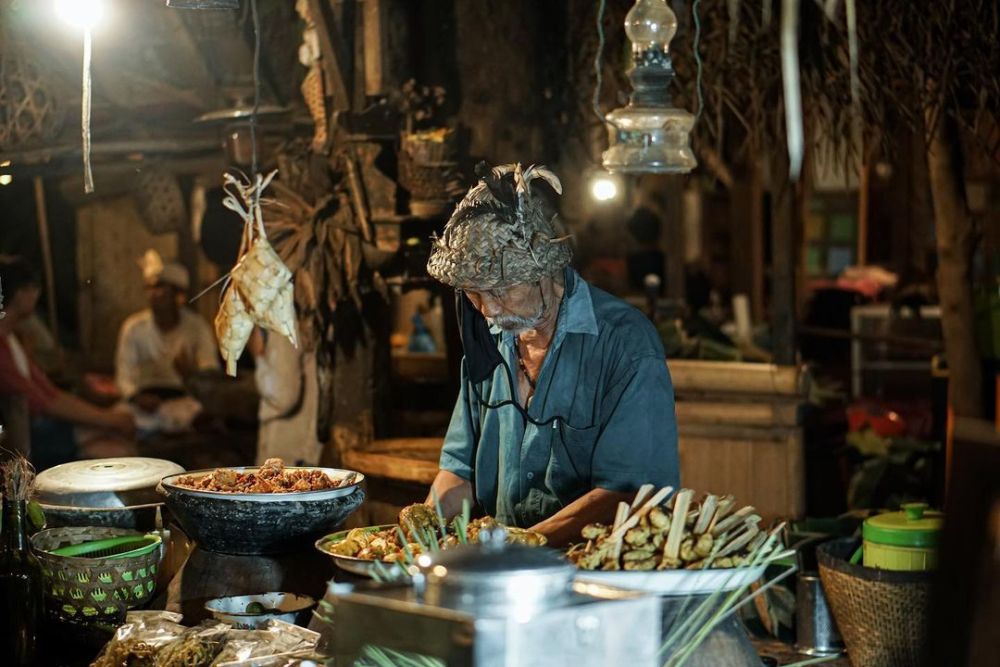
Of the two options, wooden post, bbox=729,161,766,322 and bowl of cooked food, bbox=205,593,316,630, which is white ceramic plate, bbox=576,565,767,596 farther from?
wooden post, bbox=729,161,766,322

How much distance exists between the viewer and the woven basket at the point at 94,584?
3.58 m

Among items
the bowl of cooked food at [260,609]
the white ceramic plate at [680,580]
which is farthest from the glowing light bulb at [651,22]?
→ the bowl of cooked food at [260,609]

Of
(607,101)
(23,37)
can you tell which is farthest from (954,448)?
(23,37)

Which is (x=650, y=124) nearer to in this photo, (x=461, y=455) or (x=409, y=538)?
(x=461, y=455)

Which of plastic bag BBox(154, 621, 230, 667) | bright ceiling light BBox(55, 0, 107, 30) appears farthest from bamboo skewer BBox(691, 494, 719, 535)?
bright ceiling light BBox(55, 0, 107, 30)

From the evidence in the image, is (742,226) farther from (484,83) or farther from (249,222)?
(249,222)

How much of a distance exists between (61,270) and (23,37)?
550 cm

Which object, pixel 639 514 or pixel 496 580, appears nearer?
pixel 496 580

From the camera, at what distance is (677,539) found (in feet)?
9.91

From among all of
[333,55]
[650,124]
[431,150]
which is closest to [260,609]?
[650,124]

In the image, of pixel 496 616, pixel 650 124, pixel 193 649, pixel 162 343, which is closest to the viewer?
pixel 496 616

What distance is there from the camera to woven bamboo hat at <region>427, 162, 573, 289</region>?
3.66m

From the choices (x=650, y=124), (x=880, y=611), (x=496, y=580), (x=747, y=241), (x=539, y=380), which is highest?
(x=650, y=124)

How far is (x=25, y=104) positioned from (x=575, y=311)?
4.23 m
